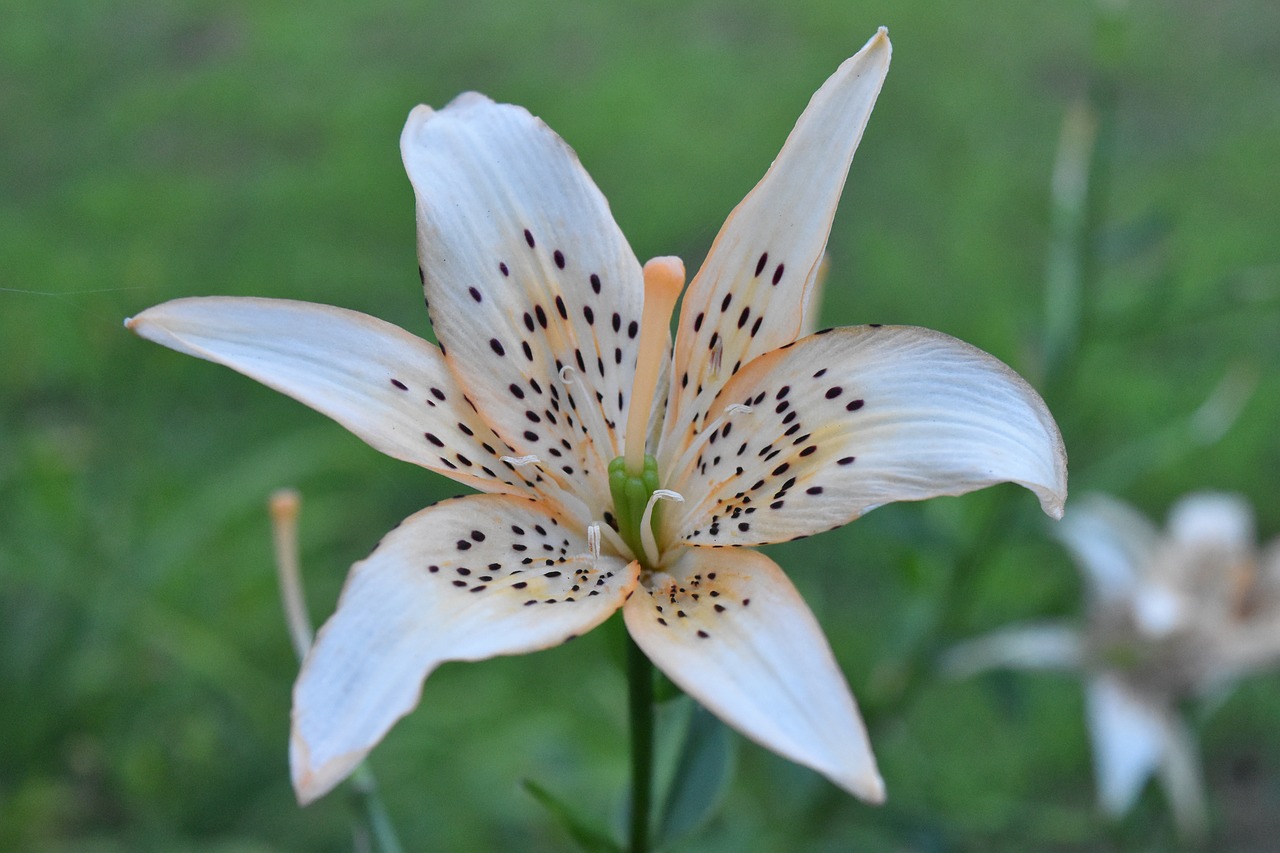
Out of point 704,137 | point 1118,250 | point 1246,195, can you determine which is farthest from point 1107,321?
point 1246,195

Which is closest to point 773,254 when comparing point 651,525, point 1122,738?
point 651,525

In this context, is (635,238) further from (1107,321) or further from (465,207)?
(465,207)

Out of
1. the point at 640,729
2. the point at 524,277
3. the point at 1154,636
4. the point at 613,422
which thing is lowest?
the point at 1154,636

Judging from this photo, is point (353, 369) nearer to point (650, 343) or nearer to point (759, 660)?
point (650, 343)

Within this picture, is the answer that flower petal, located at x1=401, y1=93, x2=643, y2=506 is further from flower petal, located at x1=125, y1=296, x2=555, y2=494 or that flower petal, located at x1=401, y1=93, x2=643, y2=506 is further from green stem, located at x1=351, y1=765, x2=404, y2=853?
green stem, located at x1=351, y1=765, x2=404, y2=853

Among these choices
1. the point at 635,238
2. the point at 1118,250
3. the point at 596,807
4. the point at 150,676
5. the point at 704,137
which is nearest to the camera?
the point at 1118,250

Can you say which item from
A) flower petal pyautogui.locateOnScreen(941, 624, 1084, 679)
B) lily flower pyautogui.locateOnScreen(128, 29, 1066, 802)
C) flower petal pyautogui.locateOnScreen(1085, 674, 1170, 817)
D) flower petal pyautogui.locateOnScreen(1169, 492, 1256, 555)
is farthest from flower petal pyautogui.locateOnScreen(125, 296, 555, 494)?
flower petal pyautogui.locateOnScreen(1169, 492, 1256, 555)
